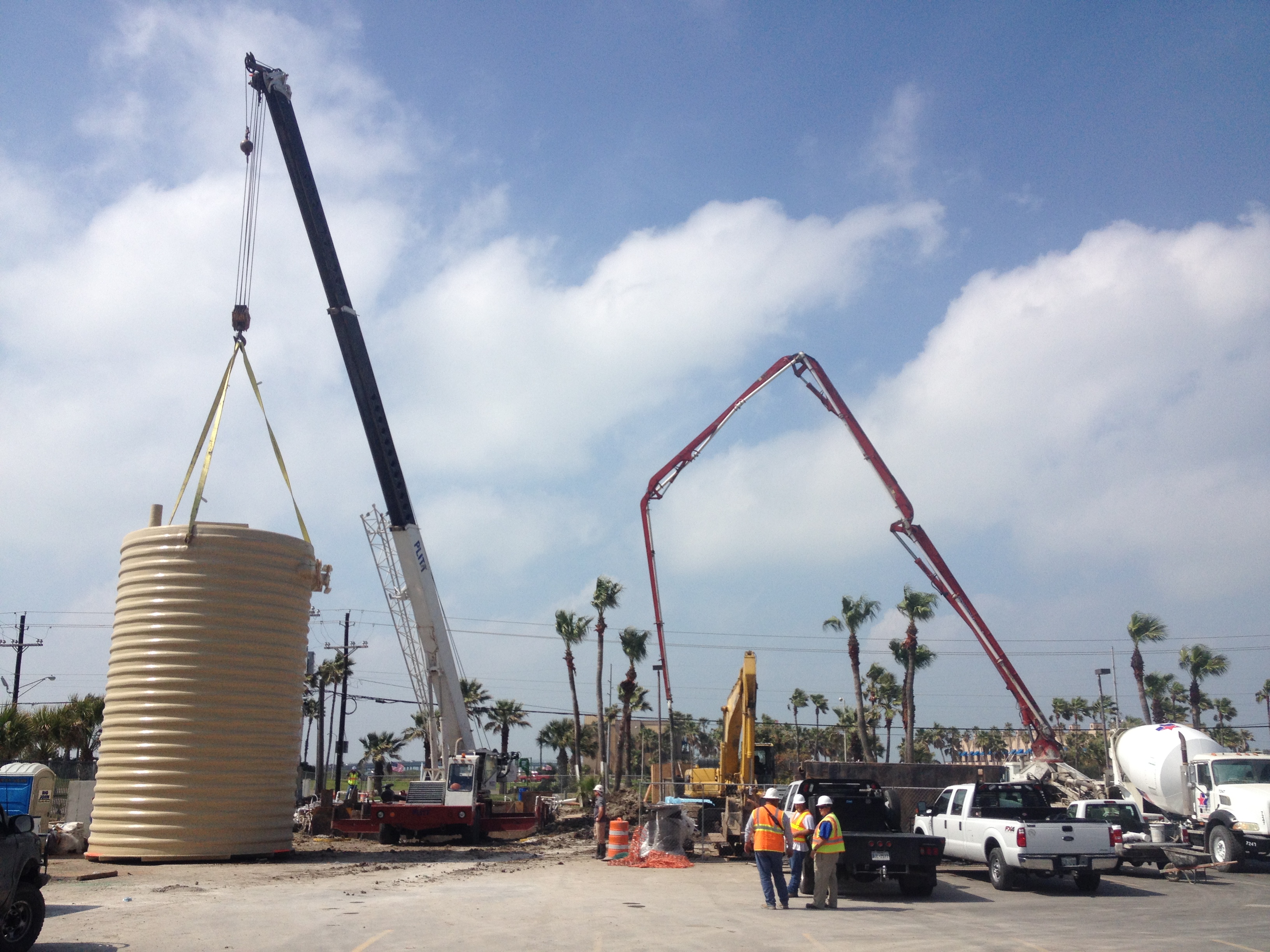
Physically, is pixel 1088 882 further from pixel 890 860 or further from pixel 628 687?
pixel 628 687

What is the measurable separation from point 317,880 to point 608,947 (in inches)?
372

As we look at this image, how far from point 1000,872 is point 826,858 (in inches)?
167

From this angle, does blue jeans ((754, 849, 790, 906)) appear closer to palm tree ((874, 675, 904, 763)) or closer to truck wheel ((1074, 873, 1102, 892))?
truck wheel ((1074, 873, 1102, 892))

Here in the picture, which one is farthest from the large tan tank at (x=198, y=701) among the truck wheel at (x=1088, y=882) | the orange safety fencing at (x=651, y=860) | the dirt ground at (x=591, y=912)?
the truck wheel at (x=1088, y=882)

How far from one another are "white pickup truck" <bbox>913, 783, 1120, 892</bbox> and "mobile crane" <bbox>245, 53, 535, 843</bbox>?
A: 12.9m

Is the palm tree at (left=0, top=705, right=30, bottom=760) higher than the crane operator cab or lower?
higher

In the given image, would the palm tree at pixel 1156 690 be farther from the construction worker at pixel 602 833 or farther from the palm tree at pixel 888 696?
the construction worker at pixel 602 833

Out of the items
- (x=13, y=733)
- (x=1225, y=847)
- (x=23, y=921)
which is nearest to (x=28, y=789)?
(x=23, y=921)

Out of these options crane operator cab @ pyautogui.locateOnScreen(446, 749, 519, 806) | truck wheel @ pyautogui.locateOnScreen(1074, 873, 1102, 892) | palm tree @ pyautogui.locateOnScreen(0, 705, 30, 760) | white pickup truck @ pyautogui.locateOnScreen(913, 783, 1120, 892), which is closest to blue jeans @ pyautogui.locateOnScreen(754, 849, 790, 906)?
white pickup truck @ pyautogui.locateOnScreen(913, 783, 1120, 892)

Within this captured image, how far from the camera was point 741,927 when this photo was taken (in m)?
12.4

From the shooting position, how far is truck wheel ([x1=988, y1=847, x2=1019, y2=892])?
55.1 ft

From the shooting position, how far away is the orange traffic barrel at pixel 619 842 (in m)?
21.8

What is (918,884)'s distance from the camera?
16047 mm

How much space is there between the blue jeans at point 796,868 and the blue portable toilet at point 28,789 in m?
15.4
